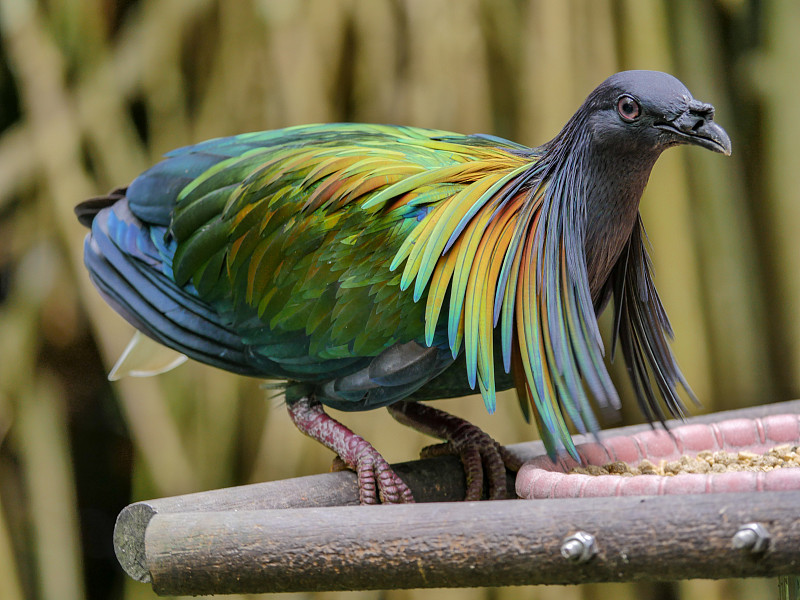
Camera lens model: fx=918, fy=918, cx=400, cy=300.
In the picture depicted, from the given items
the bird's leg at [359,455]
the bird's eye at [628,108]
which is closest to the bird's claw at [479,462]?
the bird's leg at [359,455]

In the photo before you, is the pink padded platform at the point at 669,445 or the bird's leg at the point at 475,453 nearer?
the pink padded platform at the point at 669,445

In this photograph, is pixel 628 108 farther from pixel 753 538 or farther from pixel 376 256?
pixel 753 538

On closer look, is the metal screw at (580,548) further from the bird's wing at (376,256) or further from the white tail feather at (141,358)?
the white tail feather at (141,358)

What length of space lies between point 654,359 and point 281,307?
40 centimetres

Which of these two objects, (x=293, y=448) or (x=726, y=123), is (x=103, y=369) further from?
(x=726, y=123)

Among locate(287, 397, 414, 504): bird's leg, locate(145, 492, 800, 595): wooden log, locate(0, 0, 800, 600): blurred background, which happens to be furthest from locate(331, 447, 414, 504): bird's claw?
locate(0, 0, 800, 600): blurred background

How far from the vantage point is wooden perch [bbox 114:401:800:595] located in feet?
1.89

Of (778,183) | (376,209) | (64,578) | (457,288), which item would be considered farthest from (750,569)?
(64,578)

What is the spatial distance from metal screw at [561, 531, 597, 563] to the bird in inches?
5.9

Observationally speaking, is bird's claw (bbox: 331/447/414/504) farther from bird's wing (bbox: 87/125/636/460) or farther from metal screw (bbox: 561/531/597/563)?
metal screw (bbox: 561/531/597/563)

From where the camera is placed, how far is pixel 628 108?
0.80 meters

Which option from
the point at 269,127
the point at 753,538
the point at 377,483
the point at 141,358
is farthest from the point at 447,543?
the point at 269,127

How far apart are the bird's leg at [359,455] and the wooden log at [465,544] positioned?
0.77ft

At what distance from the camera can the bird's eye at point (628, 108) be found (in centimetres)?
80
